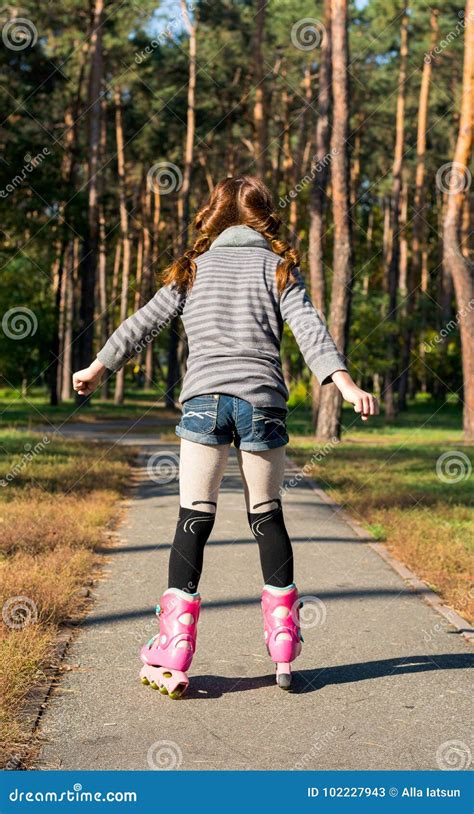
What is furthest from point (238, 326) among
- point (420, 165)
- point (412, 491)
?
point (420, 165)

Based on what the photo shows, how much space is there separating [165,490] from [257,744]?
32.3 ft

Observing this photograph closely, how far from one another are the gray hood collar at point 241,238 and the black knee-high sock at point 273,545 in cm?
110

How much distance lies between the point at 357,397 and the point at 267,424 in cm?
47

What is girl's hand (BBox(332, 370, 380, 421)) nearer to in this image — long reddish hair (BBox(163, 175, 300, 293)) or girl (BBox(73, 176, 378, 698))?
girl (BBox(73, 176, 378, 698))

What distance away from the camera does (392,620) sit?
262 inches

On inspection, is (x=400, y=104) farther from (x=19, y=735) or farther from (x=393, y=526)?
(x=19, y=735)

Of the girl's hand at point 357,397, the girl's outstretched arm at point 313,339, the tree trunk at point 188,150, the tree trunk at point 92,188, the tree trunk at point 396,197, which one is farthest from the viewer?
the tree trunk at point 396,197

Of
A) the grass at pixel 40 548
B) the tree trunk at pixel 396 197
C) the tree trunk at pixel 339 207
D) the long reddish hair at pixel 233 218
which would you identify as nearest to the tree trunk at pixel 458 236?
the tree trunk at pixel 339 207

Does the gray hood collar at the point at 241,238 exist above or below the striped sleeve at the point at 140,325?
above

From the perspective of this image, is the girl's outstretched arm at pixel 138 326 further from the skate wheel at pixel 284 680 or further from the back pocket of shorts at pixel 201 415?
the skate wheel at pixel 284 680

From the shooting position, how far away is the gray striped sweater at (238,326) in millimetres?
4805

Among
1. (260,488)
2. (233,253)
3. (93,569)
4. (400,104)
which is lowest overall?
(93,569)

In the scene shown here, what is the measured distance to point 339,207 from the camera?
75.7 feet
